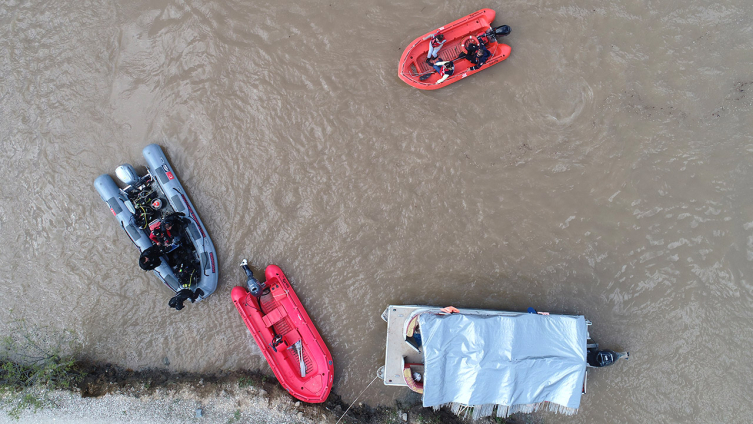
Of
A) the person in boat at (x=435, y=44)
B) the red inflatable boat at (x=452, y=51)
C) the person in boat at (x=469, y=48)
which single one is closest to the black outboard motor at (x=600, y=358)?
the red inflatable boat at (x=452, y=51)

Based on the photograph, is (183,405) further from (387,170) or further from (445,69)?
(445,69)

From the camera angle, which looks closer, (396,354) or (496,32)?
(396,354)

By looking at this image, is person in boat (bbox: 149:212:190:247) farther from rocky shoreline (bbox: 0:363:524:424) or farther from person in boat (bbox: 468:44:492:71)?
person in boat (bbox: 468:44:492:71)

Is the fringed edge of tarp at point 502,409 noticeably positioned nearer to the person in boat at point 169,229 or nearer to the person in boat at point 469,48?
the person in boat at point 169,229

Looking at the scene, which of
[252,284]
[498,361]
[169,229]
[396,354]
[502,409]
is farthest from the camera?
[252,284]

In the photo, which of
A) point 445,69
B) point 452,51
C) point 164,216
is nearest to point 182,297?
point 164,216

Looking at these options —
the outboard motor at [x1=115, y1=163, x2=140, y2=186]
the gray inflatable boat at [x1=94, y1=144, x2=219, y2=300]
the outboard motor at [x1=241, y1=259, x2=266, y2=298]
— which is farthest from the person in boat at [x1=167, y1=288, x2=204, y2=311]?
the outboard motor at [x1=115, y1=163, x2=140, y2=186]

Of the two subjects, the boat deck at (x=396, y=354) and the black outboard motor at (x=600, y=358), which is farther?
the black outboard motor at (x=600, y=358)

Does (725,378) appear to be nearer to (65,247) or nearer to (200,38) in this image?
(200,38)
